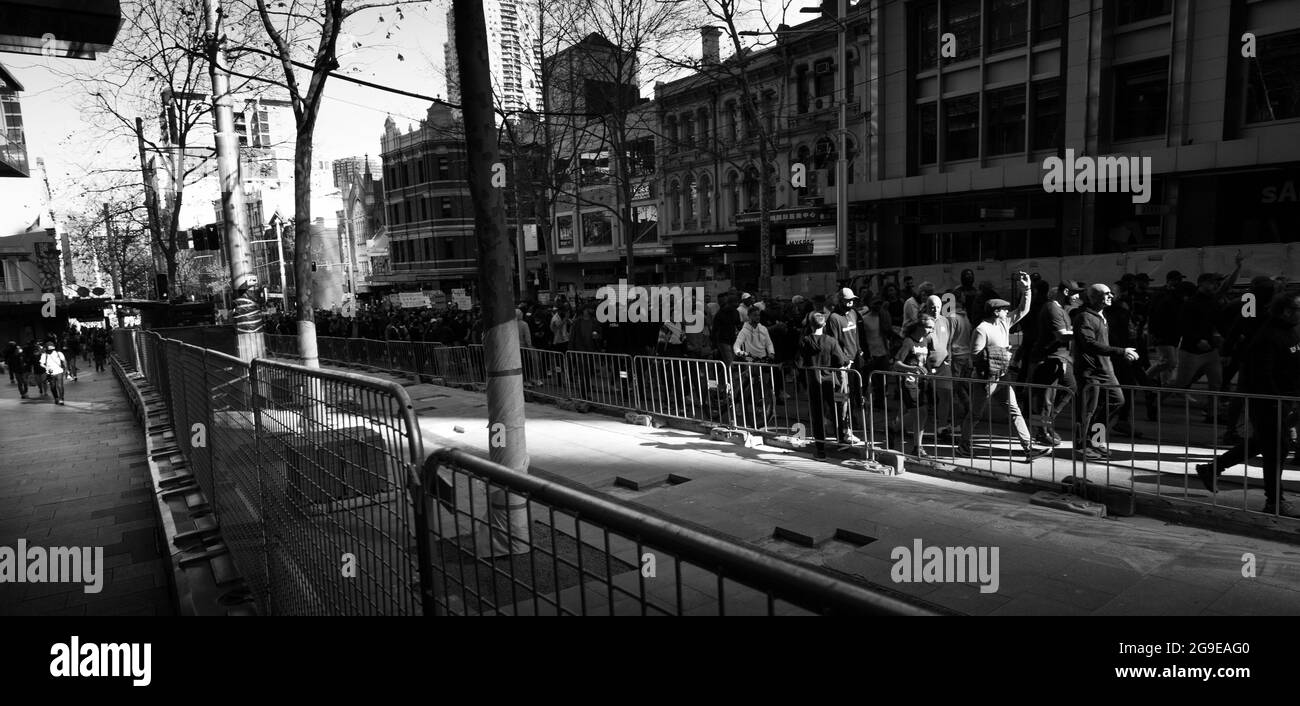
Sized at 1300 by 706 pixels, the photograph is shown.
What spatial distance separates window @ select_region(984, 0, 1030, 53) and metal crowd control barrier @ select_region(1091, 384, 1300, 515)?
18.4m

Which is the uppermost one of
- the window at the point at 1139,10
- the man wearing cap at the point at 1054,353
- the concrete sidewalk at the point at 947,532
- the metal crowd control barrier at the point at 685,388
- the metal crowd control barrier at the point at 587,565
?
the window at the point at 1139,10

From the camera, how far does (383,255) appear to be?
7631cm

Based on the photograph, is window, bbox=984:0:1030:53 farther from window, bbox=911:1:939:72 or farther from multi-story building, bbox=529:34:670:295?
multi-story building, bbox=529:34:670:295

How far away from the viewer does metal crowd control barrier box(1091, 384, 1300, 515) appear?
6410mm

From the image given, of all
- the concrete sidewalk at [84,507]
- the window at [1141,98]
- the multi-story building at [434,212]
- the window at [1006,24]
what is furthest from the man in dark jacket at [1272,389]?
the multi-story building at [434,212]

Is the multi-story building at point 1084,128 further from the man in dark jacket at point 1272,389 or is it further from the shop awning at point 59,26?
the shop awning at point 59,26

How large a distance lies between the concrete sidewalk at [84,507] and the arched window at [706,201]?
28.2 metres

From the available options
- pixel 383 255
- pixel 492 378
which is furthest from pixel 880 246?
pixel 383 255

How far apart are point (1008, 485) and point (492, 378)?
5.26 m

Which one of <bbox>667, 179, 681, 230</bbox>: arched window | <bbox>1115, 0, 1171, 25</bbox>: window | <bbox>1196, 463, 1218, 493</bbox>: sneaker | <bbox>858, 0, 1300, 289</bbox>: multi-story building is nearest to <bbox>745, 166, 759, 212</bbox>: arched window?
<bbox>667, 179, 681, 230</bbox>: arched window

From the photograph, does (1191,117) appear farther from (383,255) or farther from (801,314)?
(383,255)

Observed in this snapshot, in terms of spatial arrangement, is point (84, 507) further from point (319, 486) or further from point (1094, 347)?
point (1094, 347)

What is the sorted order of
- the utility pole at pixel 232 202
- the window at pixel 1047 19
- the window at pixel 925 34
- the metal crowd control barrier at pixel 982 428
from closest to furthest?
the metal crowd control barrier at pixel 982 428 → the utility pole at pixel 232 202 → the window at pixel 1047 19 → the window at pixel 925 34

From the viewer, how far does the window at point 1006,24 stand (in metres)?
24.7
